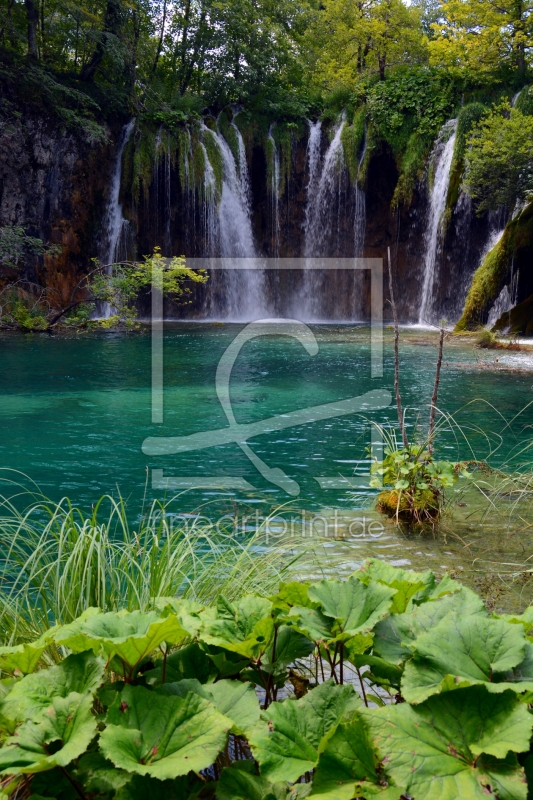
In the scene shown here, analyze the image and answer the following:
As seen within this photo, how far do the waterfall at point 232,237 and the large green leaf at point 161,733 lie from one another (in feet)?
82.6

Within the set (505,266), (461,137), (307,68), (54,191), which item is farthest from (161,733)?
(307,68)

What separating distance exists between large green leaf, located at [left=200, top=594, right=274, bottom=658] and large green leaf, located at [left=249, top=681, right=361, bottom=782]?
21 cm

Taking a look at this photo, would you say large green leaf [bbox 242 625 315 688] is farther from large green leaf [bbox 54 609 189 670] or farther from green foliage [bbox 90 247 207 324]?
green foliage [bbox 90 247 207 324]

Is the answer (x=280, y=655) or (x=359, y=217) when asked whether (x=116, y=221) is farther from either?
(x=280, y=655)

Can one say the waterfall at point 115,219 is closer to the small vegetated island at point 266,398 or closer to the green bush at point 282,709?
the small vegetated island at point 266,398

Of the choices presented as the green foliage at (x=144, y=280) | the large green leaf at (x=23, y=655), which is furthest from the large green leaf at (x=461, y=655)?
the green foliage at (x=144, y=280)

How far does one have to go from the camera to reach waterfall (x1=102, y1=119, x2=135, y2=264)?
2555cm

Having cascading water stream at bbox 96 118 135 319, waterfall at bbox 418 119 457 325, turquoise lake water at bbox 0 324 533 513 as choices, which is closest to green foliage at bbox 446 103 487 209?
waterfall at bbox 418 119 457 325

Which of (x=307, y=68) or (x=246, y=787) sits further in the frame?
(x=307, y=68)

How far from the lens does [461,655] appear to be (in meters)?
1.42

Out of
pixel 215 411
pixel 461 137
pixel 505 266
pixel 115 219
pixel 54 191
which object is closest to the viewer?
pixel 215 411

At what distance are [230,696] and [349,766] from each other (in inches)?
13.6

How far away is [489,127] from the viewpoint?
20.8 m

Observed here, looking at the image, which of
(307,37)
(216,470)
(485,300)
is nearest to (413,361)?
(485,300)
